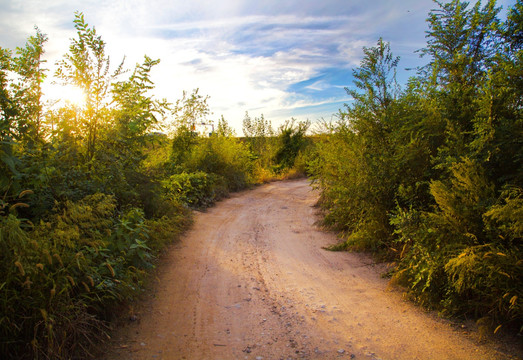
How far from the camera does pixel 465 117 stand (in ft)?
14.8

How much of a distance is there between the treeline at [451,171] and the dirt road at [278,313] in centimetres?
47

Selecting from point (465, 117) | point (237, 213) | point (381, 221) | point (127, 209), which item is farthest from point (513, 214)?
point (237, 213)

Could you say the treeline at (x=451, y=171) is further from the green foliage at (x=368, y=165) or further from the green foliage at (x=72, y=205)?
the green foliage at (x=72, y=205)

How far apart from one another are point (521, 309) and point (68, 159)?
537 cm

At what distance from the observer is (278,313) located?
12.6 ft

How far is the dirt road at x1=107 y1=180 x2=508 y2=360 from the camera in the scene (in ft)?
10.3

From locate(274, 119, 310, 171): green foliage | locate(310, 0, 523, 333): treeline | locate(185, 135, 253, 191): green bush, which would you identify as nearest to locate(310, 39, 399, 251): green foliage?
locate(310, 0, 523, 333): treeline

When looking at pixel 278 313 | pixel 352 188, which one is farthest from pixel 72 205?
pixel 352 188

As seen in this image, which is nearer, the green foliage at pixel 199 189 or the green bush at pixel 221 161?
the green foliage at pixel 199 189

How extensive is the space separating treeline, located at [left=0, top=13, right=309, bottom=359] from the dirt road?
50 cm

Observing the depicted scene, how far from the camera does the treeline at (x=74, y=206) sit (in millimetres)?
2594

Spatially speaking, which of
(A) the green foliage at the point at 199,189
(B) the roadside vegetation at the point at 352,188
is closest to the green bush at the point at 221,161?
(A) the green foliage at the point at 199,189

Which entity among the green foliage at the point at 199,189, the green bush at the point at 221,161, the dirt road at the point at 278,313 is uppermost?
the green bush at the point at 221,161

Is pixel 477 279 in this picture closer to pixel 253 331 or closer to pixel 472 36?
pixel 253 331
